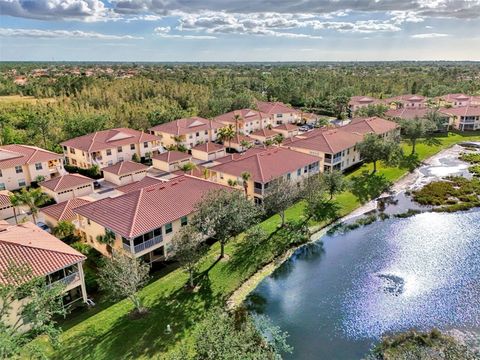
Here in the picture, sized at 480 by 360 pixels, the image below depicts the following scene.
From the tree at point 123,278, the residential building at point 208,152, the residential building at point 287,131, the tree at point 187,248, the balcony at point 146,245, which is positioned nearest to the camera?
the tree at point 123,278

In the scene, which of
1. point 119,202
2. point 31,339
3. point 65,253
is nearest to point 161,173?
point 119,202

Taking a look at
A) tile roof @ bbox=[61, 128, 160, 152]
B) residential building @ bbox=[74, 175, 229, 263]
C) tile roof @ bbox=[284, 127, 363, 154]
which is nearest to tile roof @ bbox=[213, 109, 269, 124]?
tile roof @ bbox=[61, 128, 160, 152]

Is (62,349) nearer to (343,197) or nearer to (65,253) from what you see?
(65,253)

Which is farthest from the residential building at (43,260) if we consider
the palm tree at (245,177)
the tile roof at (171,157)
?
the tile roof at (171,157)

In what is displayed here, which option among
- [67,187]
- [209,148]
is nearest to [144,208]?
[67,187]

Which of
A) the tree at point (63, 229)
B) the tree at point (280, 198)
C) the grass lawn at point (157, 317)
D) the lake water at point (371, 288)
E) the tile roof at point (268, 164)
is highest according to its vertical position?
the tile roof at point (268, 164)

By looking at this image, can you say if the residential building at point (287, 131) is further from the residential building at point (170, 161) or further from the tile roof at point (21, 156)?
the tile roof at point (21, 156)

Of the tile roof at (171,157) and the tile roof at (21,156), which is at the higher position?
the tile roof at (21,156)

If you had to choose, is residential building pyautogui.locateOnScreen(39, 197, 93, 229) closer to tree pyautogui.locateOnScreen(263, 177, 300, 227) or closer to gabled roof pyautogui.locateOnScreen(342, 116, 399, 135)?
tree pyautogui.locateOnScreen(263, 177, 300, 227)
